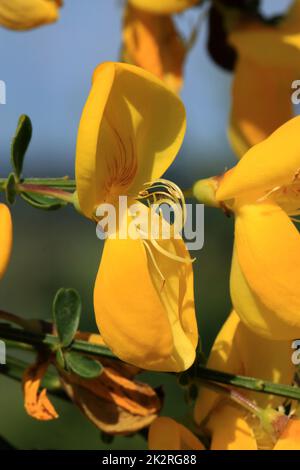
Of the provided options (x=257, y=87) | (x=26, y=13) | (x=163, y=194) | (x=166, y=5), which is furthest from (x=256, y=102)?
(x=163, y=194)

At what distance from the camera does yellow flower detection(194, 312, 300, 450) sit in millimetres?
583

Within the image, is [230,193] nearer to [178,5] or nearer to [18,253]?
[178,5]

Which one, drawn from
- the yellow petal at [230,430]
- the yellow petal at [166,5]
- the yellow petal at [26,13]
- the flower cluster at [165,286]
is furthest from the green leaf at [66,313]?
the yellow petal at [166,5]

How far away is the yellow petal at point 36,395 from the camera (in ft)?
1.86

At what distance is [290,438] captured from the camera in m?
0.57

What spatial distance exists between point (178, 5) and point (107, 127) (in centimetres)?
37

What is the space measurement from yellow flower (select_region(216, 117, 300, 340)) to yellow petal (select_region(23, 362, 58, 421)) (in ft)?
0.38

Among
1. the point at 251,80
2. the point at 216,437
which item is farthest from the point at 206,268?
the point at 216,437

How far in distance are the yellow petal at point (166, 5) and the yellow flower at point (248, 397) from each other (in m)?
0.36

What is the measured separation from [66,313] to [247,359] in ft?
0.43

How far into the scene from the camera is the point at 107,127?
1.80 ft

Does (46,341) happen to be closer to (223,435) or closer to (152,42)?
(223,435)

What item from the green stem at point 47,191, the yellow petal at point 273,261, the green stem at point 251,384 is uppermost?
the green stem at point 47,191

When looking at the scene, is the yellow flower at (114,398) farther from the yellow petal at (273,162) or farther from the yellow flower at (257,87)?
the yellow flower at (257,87)
